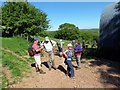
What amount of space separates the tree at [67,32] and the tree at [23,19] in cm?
6638

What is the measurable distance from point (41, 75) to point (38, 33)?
1600 inches

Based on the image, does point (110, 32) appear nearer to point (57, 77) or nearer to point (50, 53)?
point (50, 53)

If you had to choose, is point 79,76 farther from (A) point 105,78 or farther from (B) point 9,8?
(B) point 9,8

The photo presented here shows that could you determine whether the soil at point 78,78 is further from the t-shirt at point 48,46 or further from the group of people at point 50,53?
the t-shirt at point 48,46

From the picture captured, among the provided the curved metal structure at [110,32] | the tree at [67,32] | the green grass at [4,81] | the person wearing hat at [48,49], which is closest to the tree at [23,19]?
→ the curved metal structure at [110,32]

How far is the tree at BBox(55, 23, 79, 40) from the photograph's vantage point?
121 metres

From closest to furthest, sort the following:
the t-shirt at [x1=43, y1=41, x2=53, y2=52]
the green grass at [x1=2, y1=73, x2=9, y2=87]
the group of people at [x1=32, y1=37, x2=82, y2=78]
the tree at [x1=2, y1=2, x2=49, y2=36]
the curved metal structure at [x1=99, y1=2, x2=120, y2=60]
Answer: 1. the green grass at [x1=2, y1=73, x2=9, y2=87]
2. the group of people at [x1=32, y1=37, x2=82, y2=78]
3. the t-shirt at [x1=43, y1=41, x2=53, y2=52]
4. the curved metal structure at [x1=99, y1=2, x2=120, y2=60]
5. the tree at [x1=2, y1=2, x2=49, y2=36]

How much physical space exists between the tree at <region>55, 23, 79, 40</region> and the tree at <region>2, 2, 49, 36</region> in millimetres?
66377

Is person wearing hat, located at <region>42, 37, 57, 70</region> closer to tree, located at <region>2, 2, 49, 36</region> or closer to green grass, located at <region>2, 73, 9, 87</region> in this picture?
green grass, located at <region>2, 73, 9, 87</region>

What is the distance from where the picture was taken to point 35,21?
51.8 meters

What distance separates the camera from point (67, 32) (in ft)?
397

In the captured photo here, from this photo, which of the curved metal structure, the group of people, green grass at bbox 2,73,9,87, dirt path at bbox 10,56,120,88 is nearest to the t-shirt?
the group of people

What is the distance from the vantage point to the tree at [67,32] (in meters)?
121

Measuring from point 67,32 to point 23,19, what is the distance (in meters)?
70.7
